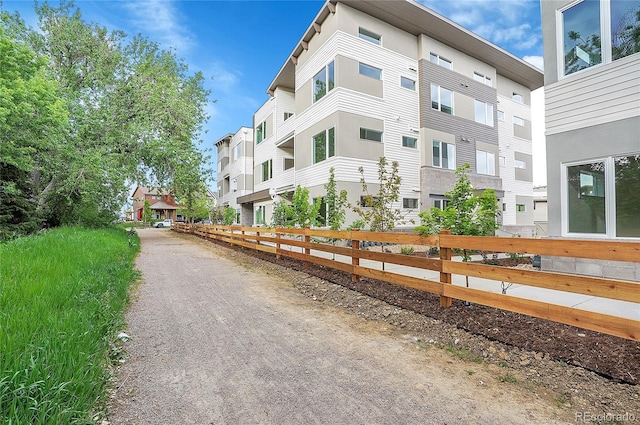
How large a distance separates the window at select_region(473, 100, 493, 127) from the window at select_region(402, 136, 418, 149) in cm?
530

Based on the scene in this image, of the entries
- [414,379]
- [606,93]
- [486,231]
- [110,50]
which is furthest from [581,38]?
[110,50]

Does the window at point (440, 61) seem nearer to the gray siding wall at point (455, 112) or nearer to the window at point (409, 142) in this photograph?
the gray siding wall at point (455, 112)

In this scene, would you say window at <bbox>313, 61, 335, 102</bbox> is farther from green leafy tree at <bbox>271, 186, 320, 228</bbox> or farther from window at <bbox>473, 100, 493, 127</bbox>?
window at <bbox>473, 100, 493, 127</bbox>

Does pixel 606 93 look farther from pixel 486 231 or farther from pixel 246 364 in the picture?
pixel 246 364

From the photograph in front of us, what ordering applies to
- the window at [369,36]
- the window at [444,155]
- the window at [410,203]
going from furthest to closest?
the window at [444,155]
the window at [410,203]
the window at [369,36]

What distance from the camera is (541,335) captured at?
343 cm

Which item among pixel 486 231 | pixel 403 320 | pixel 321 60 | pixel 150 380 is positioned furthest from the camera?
pixel 321 60

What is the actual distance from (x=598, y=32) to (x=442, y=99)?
10789mm

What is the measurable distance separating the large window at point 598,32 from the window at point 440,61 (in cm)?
1047

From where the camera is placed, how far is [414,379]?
278 centimetres

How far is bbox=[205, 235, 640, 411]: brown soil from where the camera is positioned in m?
2.57

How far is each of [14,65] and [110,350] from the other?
1385 centimetres

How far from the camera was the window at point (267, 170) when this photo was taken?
21.1 metres

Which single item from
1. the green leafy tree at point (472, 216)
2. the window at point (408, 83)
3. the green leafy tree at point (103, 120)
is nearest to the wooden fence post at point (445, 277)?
the green leafy tree at point (472, 216)
